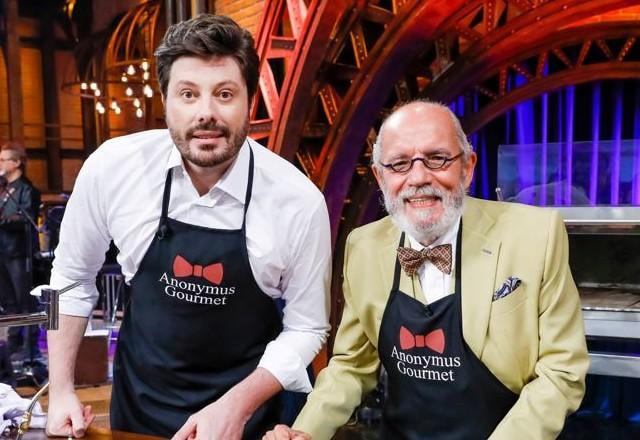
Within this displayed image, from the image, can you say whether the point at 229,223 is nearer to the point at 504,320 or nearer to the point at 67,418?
the point at 67,418

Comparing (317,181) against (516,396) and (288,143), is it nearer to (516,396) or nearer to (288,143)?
(288,143)

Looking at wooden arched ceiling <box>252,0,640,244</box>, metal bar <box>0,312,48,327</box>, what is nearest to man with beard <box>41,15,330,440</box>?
metal bar <box>0,312,48,327</box>

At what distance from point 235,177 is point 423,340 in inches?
21.8

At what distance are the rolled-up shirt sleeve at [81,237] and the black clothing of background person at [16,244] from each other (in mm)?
3845

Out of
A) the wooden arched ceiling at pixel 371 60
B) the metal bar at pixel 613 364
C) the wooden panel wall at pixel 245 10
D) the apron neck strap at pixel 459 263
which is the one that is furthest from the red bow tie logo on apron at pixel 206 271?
the wooden panel wall at pixel 245 10

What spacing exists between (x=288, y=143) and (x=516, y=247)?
397 cm

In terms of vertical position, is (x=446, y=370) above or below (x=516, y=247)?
below

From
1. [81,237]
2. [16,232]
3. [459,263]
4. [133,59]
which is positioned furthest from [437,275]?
[133,59]

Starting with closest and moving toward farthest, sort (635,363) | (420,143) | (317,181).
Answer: (420,143) → (635,363) → (317,181)

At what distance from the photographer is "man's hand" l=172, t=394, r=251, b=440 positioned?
1.42m

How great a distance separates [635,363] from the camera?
8.64ft

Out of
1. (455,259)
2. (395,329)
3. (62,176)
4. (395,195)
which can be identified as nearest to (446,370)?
(395,329)

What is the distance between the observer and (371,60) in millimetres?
5508

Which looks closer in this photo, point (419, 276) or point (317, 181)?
point (419, 276)
